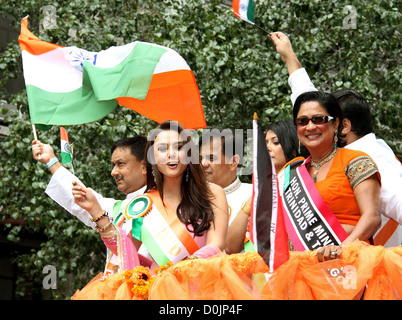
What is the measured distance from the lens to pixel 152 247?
385 cm

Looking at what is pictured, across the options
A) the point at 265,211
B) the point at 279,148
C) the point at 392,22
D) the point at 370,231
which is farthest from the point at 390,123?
the point at 265,211

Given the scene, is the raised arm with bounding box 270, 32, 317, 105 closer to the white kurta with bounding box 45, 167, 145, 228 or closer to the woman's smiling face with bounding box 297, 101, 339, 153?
the woman's smiling face with bounding box 297, 101, 339, 153

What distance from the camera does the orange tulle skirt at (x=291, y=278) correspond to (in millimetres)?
2918

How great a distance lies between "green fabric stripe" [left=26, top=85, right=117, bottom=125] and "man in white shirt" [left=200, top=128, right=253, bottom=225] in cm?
74

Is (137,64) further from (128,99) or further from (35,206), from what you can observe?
(35,206)

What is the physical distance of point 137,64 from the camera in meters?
5.09

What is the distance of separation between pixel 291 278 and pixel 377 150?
4.26 ft

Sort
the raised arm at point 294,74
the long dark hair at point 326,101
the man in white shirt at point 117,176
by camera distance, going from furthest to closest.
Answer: the man in white shirt at point 117,176 → the raised arm at point 294,74 → the long dark hair at point 326,101

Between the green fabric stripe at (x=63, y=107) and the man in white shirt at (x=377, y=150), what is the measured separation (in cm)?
140

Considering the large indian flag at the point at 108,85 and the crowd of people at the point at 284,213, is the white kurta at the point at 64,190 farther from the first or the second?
the large indian flag at the point at 108,85

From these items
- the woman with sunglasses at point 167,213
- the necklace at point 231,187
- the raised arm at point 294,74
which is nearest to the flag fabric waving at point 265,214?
the woman with sunglasses at point 167,213

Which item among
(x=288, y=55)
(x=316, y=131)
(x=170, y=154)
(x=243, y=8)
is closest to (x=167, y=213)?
(x=170, y=154)

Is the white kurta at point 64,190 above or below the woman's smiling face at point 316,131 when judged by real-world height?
below
